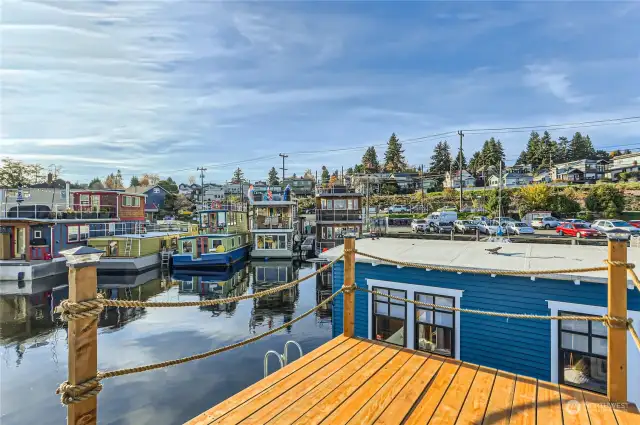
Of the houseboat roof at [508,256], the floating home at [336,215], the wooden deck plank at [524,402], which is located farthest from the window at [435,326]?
the floating home at [336,215]

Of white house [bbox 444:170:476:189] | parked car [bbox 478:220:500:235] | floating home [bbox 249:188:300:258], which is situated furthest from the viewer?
white house [bbox 444:170:476:189]

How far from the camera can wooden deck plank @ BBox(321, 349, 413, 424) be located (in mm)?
2793

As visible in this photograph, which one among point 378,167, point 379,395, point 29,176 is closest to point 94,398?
point 379,395

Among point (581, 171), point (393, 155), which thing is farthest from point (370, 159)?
point (581, 171)

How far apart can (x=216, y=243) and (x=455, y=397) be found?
2836 cm

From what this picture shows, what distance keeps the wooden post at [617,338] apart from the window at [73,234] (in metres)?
33.0

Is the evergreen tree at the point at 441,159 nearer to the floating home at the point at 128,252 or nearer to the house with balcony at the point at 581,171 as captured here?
the house with balcony at the point at 581,171

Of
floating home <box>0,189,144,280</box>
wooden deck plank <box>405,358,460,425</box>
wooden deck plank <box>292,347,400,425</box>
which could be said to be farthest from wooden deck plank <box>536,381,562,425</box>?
floating home <box>0,189,144,280</box>

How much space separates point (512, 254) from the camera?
28.3 ft

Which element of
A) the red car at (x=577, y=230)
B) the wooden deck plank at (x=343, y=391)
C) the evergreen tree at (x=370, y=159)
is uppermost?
the evergreen tree at (x=370, y=159)

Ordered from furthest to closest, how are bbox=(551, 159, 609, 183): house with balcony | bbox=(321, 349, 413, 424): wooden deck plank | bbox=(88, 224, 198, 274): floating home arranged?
bbox=(551, 159, 609, 183): house with balcony
bbox=(88, 224, 198, 274): floating home
bbox=(321, 349, 413, 424): wooden deck plank

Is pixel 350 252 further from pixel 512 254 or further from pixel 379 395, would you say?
pixel 512 254

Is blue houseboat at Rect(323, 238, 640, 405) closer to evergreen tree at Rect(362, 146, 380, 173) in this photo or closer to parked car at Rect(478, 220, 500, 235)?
parked car at Rect(478, 220, 500, 235)

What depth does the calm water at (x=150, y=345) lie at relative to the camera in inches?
352
